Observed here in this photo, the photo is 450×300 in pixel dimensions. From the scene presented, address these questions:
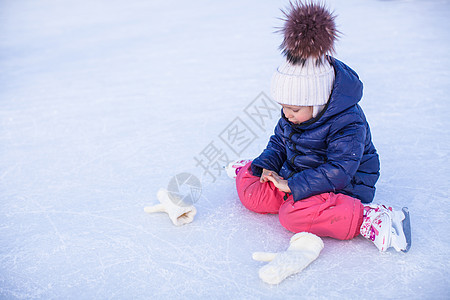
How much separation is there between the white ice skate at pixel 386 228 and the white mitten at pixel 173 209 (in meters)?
0.54

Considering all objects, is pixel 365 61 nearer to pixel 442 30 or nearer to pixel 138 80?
pixel 442 30

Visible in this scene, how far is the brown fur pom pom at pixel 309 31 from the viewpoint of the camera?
1.27 meters

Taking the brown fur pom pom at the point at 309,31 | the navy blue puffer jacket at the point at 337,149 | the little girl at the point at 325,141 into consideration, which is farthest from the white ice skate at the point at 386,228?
the brown fur pom pom at the point at 309,31

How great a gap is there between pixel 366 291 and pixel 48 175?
136 centimetres

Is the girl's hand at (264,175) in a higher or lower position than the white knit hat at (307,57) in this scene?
lower

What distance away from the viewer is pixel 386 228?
1.27 m

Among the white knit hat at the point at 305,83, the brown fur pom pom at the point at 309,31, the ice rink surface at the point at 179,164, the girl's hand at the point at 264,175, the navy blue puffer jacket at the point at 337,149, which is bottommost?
the ice rink surface at the point at 179,164

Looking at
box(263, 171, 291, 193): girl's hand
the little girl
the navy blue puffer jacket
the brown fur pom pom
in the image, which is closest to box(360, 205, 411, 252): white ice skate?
the little girl

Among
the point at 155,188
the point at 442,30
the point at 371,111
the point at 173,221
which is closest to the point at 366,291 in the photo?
the point at 173,221

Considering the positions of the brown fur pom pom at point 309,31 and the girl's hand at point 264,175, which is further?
the girl's hand at point 264,175

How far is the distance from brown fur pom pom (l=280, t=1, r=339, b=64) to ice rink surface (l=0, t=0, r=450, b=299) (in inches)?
21.9

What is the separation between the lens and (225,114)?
7.79ft

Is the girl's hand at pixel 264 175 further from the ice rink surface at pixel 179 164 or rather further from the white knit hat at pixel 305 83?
the white knit hat at pixel 305 83

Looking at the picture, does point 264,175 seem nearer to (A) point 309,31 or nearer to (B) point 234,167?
(B) point 234,167
